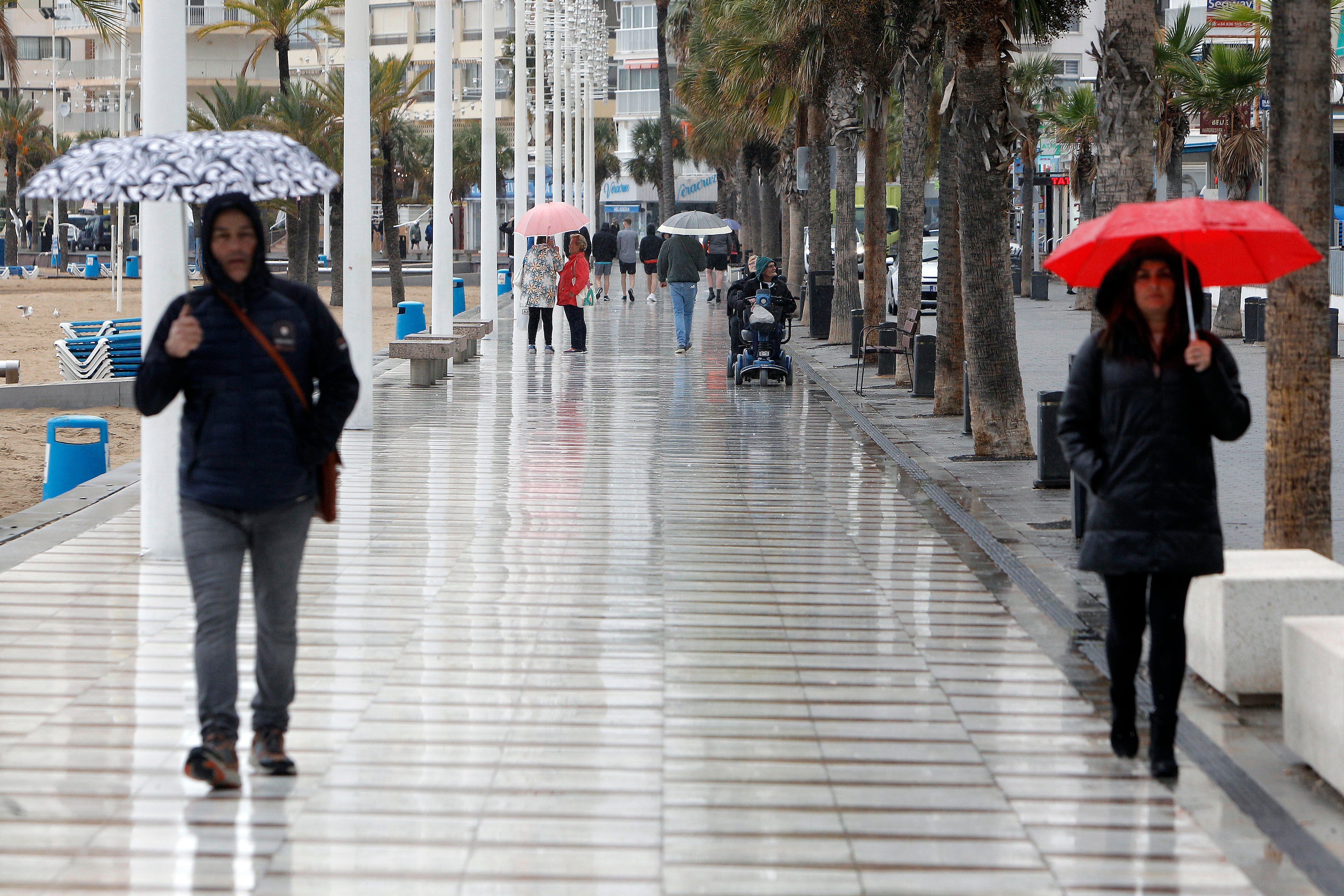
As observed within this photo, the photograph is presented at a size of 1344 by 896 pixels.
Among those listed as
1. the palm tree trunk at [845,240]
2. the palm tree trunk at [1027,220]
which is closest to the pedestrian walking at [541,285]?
the palm tree trunk at [845,240]

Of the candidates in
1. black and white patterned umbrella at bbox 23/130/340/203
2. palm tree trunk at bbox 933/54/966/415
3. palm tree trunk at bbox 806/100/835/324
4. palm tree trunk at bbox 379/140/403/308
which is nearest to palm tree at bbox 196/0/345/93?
palm tree trunk at bbox 379/140/403/308

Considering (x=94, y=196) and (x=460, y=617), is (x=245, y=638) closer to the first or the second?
(x=460, y=617)

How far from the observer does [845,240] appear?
941 inches

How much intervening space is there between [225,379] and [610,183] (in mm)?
97332

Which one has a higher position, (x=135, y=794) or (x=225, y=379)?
(x=225, y=379)

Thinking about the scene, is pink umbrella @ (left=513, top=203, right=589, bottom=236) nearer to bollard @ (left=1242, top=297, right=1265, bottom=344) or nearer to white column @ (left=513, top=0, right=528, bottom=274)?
white column @ (left=513, top=0, right=528, bottom=274)

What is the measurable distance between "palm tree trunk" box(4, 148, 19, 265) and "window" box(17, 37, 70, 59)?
19.8 meters

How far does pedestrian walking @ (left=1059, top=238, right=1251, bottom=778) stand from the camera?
487 centimetres

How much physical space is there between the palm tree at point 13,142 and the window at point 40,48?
1899 centimetres

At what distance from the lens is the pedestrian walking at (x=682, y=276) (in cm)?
2220

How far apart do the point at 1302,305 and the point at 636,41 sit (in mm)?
85721

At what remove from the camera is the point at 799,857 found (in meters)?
4.33

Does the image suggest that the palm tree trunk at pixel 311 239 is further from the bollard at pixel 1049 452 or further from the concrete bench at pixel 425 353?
the bollard at pixel 1049 452

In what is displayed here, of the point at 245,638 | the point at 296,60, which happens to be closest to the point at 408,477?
the point at 245,638
